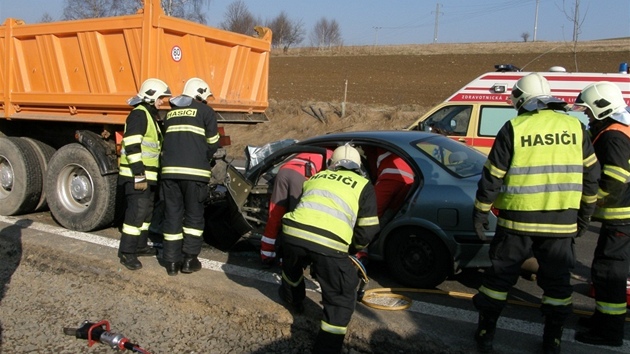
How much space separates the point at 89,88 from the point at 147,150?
64.2 inches

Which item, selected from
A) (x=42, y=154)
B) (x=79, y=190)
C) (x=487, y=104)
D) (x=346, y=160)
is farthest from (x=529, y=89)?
(x=42, y=154)

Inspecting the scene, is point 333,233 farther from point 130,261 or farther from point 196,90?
point 130,261

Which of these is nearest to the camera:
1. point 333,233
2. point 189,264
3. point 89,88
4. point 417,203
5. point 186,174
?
point 333,233

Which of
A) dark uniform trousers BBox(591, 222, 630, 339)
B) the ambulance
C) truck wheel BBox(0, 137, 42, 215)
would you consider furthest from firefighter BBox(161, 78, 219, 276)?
the ambulance

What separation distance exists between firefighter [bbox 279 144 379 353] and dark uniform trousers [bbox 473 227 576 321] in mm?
809

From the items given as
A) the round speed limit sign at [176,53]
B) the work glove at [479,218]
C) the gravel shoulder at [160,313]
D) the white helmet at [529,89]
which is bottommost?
the gravel shoulder at [160,313]

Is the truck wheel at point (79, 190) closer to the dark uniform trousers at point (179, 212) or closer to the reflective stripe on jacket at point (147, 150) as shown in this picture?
the reflective stripe on jacket at point (147, 150)

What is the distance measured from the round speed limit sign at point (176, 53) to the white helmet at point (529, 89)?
12.4 ft

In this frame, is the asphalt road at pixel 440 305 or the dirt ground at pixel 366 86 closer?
the asphalt road at pixel 440 305

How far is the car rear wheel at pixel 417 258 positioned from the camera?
15.8ft

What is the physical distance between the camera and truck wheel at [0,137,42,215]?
727 cm

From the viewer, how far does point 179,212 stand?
529 cm

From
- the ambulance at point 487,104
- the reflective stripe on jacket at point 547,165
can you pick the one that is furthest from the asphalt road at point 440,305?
the ambulance at point 487,104

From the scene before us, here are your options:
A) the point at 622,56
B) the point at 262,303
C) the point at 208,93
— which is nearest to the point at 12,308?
the point at 262,303
